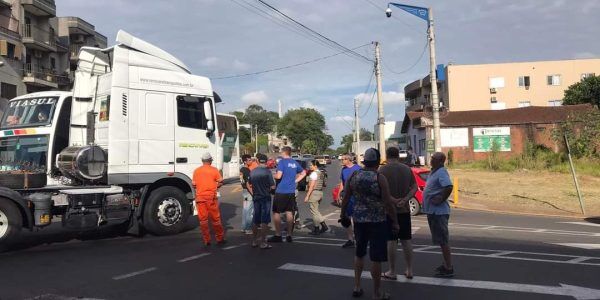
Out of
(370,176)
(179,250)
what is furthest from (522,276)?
(179,250)

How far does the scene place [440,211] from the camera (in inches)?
283

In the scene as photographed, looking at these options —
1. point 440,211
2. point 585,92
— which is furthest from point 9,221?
point 585,92

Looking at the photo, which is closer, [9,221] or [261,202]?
[9,221]

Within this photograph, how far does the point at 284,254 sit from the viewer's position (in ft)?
29.0

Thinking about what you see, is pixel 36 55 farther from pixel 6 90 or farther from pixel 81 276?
pixel 81 276

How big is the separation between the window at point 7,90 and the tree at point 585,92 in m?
51.2

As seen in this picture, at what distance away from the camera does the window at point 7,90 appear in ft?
124

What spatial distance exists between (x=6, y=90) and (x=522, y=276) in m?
39.4

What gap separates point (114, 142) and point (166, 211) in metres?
1.78

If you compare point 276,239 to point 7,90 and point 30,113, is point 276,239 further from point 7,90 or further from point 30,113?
point 7,90

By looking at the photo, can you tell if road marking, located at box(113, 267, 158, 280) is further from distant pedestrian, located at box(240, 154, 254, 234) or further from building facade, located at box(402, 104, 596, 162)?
building facade, located at box(402, 104, 596, 162)

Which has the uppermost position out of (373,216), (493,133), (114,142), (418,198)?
(493,133)

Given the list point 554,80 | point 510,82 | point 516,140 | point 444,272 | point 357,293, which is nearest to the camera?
point 357,293

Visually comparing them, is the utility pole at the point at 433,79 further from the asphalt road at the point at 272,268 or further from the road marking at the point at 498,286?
the road marking at the point at 498,286
